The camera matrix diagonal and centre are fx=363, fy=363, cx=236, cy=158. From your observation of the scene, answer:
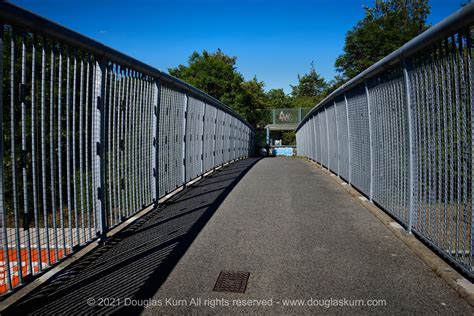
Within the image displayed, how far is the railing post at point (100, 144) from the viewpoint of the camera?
147 inches

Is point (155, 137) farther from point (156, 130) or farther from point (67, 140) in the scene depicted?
point (67, 140)

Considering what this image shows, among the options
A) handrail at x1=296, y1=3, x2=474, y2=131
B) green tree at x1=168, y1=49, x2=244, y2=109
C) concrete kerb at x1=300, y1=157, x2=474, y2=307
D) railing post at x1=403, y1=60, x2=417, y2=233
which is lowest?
concrete kerb at x1=300, y1=157, x2=474, y2=307

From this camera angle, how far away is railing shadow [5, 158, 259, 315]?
254 cm

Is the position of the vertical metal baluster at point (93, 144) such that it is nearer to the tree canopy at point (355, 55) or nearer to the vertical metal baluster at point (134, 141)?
the vertical metal baluster at point (134, 141)

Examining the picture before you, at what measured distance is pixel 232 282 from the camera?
290cm

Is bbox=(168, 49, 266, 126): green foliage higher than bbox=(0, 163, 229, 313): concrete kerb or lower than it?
higher

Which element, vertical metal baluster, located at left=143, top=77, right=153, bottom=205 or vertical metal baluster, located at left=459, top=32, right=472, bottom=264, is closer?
vertical metal baluster, located at left=459, top=32, right=472, bottom=264

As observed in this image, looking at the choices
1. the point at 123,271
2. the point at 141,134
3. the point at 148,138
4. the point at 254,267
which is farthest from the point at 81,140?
the point at 254,267

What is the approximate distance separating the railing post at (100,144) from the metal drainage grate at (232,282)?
1.53 metres

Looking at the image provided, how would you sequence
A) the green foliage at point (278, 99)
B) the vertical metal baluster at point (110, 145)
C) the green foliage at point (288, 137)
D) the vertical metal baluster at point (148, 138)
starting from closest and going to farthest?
the vertical metal baluster at point (110, 145), the vertical metal baluster at point (148, 138), the green foliage at point (288, 137), the green foliage at point (278, 99)

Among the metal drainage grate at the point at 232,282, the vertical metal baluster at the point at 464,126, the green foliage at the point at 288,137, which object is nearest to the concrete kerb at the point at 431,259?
the vertical metal baluster at the point at 464,126

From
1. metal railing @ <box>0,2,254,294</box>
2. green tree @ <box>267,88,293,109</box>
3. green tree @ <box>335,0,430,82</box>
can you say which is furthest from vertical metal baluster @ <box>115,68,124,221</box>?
green tree @ <box>267,88,293,109</box>

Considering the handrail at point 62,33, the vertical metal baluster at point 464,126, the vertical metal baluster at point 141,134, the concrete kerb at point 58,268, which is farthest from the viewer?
the vertical metal baluster at point 141,134

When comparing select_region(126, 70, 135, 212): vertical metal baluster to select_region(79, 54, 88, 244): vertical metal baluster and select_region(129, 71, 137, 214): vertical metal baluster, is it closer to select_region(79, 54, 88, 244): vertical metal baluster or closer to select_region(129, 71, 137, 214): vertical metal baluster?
select_region(129, 71, 137, 214): vertical metal baluster
